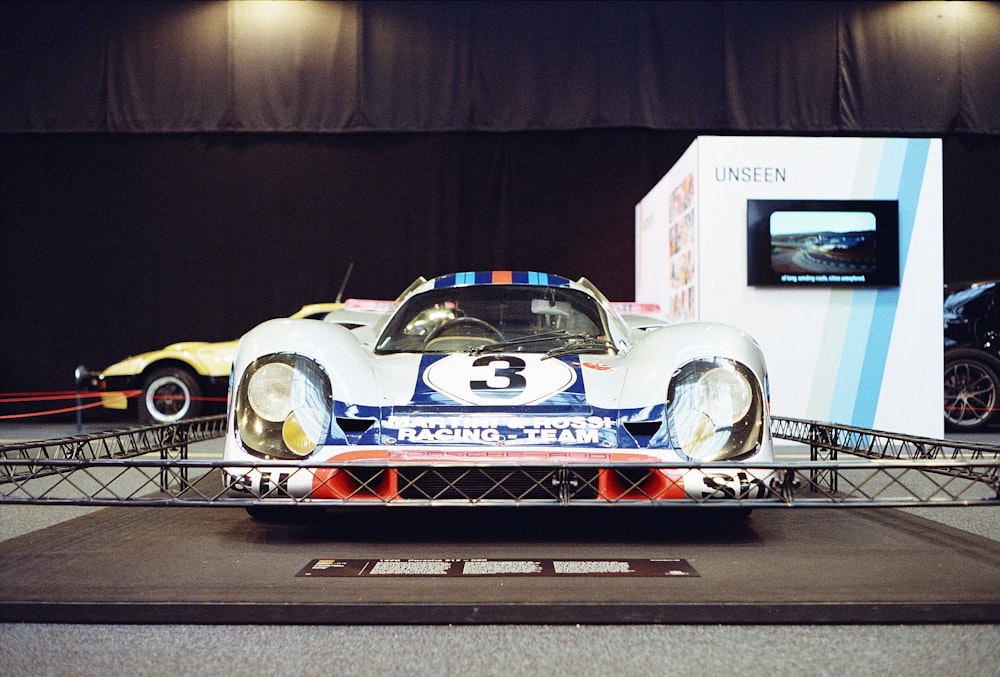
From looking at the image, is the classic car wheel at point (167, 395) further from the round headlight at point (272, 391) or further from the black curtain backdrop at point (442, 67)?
the round headlight at point (272, 391)

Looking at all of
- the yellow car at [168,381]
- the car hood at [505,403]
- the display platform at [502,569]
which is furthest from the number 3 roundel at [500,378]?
the yellow car at [168,381]

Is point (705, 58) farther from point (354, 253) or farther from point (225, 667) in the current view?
point (225, 667)

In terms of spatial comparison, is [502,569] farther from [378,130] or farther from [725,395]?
[378,130]

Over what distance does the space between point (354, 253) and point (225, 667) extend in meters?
8.35

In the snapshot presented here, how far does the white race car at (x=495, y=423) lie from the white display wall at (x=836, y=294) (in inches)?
120

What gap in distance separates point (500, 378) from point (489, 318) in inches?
34.4

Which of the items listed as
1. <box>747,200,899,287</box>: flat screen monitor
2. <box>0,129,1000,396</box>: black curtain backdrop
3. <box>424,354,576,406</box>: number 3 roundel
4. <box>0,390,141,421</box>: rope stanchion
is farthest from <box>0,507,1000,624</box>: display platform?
<box>0,129,1000,396</box>: black curtain backdrop

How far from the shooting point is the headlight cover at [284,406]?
2719 mm

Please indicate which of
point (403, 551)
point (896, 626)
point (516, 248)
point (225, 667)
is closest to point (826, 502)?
point (896, 626)

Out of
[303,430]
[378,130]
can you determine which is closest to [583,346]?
[303,430]

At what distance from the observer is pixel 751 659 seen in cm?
181

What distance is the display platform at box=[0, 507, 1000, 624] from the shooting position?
6.72ft

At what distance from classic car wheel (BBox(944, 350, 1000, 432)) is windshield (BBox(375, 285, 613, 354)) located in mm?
4836

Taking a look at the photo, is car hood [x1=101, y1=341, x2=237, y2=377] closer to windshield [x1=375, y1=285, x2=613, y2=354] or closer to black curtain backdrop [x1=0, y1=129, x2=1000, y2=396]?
black curtain backdrop [x1=0, y1=129, x2=1000, y2=396]
